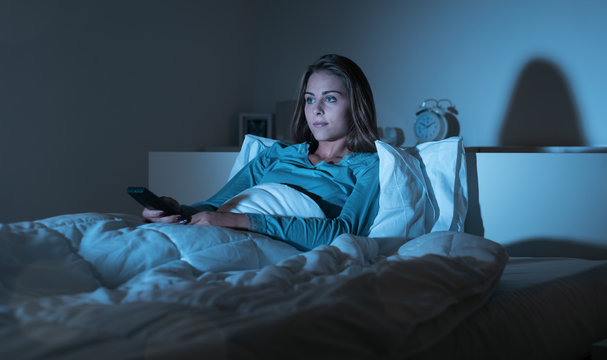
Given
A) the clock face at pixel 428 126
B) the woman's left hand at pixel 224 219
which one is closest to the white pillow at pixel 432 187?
the woman's left hand at pixel 224 219

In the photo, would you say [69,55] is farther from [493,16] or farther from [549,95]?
[549,95]

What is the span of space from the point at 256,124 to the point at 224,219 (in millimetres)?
2400

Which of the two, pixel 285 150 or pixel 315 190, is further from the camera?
pixel 285 150

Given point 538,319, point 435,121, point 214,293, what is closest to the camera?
point 214,293

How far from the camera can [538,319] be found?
0.97 metres

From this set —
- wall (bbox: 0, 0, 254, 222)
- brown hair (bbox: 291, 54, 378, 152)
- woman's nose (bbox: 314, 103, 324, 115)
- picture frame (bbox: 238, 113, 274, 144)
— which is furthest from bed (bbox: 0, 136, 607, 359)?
picture frame (bbox: 238, 113, 274, 144)

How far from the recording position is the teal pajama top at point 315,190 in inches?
55.1

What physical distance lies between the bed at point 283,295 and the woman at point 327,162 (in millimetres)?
97

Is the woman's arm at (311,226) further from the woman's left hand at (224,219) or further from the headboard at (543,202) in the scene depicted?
the headboard at (543,202)

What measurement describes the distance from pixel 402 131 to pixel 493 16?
2.42 ft

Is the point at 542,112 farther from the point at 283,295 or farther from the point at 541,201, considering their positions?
the point at 283,295

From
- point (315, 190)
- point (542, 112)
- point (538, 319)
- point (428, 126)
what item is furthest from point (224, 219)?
point (542, 112)

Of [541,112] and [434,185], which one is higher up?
[541,112]

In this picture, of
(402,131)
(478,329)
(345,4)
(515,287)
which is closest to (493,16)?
(402,131)
